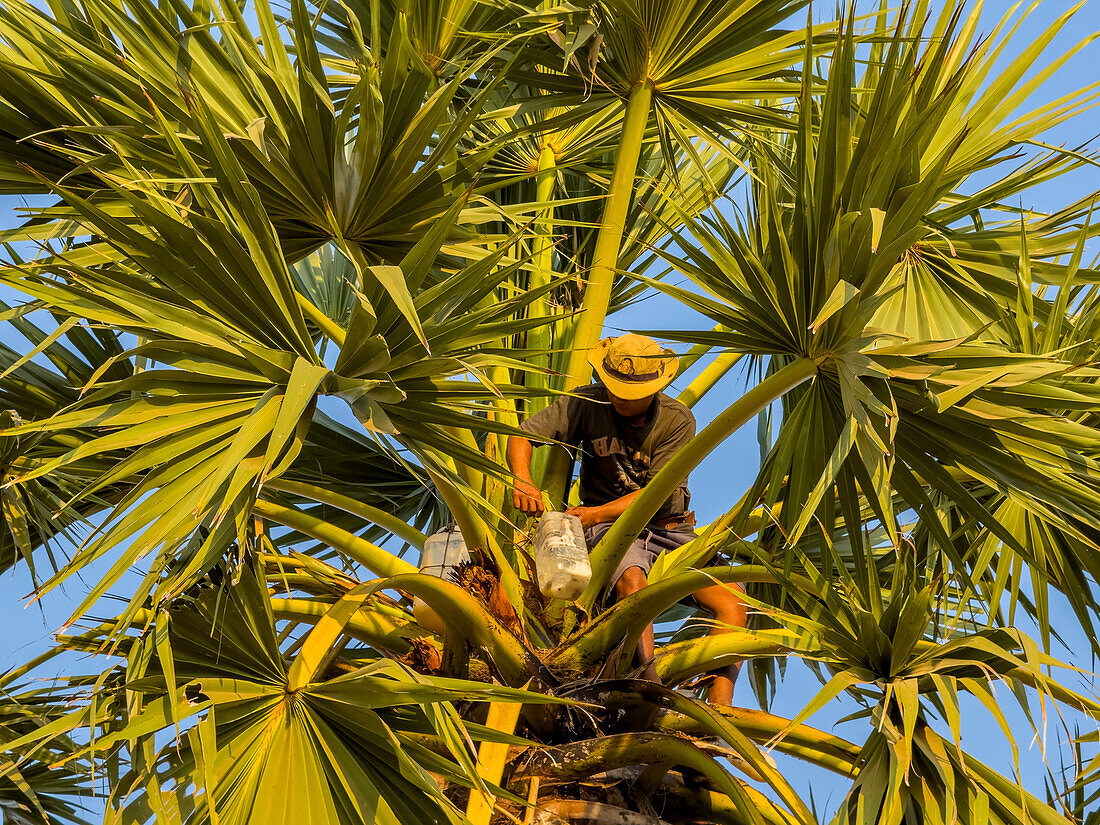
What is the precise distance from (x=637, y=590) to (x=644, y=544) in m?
0.46

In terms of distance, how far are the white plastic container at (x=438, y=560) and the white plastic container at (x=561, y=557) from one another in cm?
35

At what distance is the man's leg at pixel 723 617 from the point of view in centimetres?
408

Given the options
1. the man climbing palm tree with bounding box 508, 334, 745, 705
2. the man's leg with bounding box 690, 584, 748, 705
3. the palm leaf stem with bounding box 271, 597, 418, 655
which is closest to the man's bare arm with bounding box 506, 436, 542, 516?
the man climbing palm tree with bounding box 508, 334, 745, 705

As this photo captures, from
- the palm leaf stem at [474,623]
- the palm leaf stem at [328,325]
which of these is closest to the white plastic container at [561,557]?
the palm leaf stem at [474,623]

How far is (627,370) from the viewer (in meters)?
4.36

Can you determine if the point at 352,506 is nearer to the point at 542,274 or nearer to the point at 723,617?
the point at 723,617

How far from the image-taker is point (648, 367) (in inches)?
172

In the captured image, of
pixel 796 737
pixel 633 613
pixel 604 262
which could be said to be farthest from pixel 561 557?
pixel 604 262

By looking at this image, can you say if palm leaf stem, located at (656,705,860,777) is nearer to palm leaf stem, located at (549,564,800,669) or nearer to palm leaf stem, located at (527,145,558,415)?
palm leaf stem, located at (549,564,800,669)

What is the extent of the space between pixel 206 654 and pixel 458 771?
0.76m

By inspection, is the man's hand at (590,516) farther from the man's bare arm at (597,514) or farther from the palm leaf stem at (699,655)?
the palm leaf stem at (699,655)

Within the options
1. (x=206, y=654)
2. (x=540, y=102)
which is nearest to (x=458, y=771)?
(x=206, y=654)

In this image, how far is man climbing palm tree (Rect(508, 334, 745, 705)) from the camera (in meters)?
4.25

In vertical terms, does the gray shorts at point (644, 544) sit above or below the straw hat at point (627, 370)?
below
